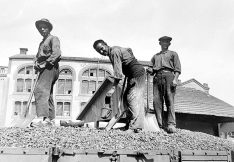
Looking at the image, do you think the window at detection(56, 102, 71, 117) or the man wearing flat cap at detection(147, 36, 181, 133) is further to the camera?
the window at detection(56, 102, 71, 117)

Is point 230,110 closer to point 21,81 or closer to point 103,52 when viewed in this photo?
point 103,52

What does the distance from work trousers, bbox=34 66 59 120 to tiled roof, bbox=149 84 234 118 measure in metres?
7.01

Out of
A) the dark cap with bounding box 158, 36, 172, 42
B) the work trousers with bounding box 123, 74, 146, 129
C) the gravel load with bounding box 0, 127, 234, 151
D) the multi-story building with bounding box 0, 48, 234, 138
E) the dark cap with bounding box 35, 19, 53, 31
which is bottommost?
the gravel load with bounding box 0, 127, 234, 151

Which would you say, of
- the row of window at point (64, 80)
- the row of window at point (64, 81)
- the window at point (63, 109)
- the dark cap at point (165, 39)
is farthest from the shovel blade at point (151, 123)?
the row of window at point (64, 80)

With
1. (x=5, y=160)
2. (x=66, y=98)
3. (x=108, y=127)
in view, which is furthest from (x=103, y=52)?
(x=66, y=98)

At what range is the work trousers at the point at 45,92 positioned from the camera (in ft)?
18.6

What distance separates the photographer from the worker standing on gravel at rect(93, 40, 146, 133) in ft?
19.6

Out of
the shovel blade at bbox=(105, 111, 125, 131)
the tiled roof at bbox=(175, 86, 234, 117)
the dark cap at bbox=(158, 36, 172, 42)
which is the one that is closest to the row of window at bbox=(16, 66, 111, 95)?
the tiled roof at bbox=(175, 86, 234, 117)

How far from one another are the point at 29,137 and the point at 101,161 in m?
1.22

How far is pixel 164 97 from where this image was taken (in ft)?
21.9

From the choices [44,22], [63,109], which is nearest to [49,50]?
[44,22]

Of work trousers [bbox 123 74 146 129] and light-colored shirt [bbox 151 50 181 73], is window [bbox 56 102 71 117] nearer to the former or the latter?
light-colored shirt [bbox 151 50 181 73]

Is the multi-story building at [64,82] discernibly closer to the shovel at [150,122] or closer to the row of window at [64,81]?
the row of window at [64,81]

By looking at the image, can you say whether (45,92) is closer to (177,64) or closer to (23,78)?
(177,64)
